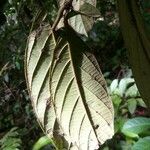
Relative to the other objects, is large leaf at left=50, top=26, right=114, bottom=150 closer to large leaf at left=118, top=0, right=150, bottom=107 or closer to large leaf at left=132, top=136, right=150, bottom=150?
large leaf at left=118, top=0, right=150, bottom=107

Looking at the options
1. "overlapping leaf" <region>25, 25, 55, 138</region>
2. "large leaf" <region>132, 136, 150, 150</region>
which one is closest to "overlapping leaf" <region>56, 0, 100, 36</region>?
"overlapping leaf" <region>25, 25, 55, 138</region>

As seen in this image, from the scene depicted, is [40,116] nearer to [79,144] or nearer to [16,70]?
[79,144]

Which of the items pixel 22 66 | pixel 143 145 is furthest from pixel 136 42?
pixel 22 66

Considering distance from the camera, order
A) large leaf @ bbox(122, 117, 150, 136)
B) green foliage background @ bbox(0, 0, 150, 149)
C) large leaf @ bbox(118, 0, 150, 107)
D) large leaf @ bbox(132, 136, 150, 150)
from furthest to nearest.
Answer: green foliage background @ bbox(0, 0, 150, 149)
large leaf @ bbox(122, 117, 150, 136)
large leaf @ bbox(132, 136, 150, 150)
large leaf @ bbox(118, 0, 150, 107)

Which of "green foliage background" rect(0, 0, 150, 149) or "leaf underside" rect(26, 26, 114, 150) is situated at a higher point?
"leaf underside" rect(26, 26, 114, 150)

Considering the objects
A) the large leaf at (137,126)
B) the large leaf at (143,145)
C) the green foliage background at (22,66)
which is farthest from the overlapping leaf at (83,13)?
the green foliage background at (22,66)

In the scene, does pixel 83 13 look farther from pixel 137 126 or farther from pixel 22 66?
pixel 22 66

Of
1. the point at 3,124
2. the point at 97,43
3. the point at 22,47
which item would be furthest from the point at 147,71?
the point at 97,43

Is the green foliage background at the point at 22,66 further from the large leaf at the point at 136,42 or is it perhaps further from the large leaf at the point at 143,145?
the large leaf at the point at 136,42
